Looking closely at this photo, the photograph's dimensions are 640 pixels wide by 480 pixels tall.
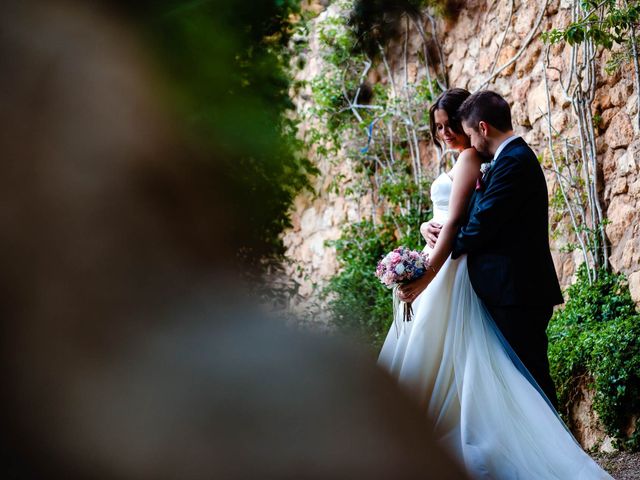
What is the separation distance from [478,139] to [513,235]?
511 mm

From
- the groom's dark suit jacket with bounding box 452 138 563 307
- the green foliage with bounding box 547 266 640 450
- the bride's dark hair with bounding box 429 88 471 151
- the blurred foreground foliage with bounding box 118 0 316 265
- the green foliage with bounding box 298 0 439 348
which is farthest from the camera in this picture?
the green foliage with bounding box 298 0 439 348

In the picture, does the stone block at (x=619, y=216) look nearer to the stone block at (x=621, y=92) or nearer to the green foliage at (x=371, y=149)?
the stone block at (x=621, y=92)

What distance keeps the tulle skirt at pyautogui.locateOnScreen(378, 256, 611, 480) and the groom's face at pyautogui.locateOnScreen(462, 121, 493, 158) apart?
1.81 feet

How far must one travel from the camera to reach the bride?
276cm

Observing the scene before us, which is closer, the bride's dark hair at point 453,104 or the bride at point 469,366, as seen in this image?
the bride at point 469,366

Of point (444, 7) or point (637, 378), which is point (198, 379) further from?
point (444, 7)

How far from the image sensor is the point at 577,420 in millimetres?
4855

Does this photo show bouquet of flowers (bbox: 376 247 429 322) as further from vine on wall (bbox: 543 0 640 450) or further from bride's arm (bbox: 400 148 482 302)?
vine on wall (bbox: 543 0 640 450)

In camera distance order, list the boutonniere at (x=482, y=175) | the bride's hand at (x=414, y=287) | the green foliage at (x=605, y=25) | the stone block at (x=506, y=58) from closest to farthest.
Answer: the boutonniere at (x=482, y=175)
the bride's hand at (x=414, y=287)
the green foliage at (x=605, y=25)
the stone block at (x=506, y=58)

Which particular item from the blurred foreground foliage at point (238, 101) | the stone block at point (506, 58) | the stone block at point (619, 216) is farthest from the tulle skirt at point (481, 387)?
the stone block at point (506, 58)

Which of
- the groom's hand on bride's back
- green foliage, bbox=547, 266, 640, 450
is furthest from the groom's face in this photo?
green foliage, bbox=547, 266, 640, 450

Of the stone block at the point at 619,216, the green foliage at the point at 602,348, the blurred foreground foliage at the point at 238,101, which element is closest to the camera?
the blurred foreground foliage at the point at 238,101

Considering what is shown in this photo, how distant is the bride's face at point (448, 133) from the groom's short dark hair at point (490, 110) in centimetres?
23

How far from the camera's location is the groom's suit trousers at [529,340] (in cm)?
312
